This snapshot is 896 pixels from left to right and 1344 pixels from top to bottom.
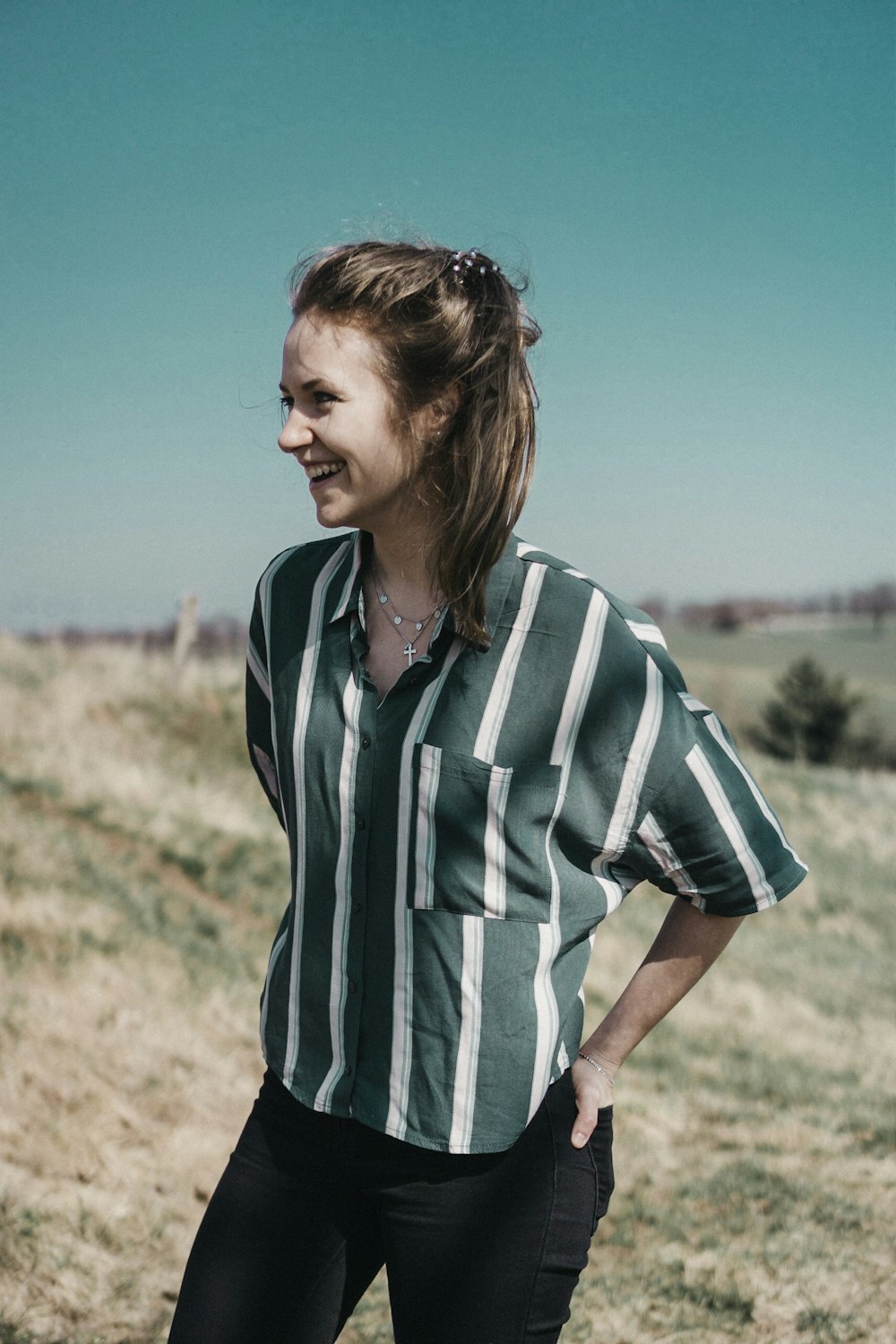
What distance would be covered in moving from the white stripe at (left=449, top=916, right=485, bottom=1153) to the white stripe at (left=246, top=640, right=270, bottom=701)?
56 centimetres

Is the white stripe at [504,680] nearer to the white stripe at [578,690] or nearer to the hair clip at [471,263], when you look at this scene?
the white stripe at [578,690]

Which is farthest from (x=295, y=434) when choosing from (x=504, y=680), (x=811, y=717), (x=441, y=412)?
(x=811, y=717)

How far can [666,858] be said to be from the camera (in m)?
1.51

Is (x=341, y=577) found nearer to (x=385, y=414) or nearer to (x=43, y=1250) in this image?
(x=385, y=414)

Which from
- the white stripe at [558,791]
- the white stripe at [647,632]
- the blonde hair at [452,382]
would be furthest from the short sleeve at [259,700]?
the white stripe at [647,632]

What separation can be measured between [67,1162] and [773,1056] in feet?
14.8

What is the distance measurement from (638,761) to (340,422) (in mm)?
606

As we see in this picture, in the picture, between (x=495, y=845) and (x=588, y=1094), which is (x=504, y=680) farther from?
(x=588, y=1094)

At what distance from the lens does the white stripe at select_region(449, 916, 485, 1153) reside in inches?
56.3

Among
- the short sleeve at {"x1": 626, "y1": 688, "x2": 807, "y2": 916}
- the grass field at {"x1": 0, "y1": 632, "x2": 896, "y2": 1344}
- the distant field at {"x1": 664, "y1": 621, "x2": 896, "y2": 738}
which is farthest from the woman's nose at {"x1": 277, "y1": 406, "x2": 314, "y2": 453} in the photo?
the distant field at {"x1": 664, "y1": 621, "x2": 896, "y2": 738}

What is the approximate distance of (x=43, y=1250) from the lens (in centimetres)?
295

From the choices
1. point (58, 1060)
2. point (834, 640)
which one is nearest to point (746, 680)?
point (834, 640)

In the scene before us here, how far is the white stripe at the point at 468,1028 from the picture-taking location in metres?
1.43

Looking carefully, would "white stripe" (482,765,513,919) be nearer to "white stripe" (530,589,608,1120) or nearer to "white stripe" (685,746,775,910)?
"white stripe" (530,589,608,1120)
